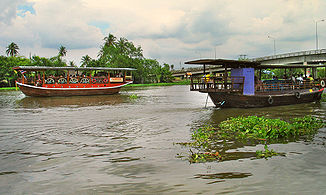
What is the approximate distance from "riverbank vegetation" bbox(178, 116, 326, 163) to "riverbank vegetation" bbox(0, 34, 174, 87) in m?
54.8

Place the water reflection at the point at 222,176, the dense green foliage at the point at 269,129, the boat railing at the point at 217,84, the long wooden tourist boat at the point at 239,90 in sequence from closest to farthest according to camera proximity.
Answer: the water reflection at the point at 222,176
the dense green foliage at the point at 269,129
the boat railing at the point at 217,84
the long wooden tourist boat at the point at 239,90

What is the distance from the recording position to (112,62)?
61.7m

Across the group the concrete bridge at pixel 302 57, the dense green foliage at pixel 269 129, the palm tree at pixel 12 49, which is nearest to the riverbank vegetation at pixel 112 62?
the palm tree at pixel 12 49

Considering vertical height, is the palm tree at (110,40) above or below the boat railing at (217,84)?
above

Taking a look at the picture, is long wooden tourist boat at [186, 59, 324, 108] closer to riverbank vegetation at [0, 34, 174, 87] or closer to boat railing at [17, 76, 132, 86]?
boat railing at [17, 76, 132, 86]

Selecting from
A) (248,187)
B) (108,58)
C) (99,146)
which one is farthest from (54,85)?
(108,58)

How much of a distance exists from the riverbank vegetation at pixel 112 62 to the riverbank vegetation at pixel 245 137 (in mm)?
54764

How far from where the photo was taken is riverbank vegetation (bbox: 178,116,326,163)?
5484 mm

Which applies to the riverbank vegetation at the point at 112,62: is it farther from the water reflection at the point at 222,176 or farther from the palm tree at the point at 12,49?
the water reflection at the point at 222,176

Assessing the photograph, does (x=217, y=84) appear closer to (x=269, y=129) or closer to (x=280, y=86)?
(x=280, y=86)

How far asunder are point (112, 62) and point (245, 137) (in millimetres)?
57576

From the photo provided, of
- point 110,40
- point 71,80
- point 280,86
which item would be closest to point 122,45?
point 110,40

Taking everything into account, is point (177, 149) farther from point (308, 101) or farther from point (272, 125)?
point (308, 101)

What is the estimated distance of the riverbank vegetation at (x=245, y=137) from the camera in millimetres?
5484
